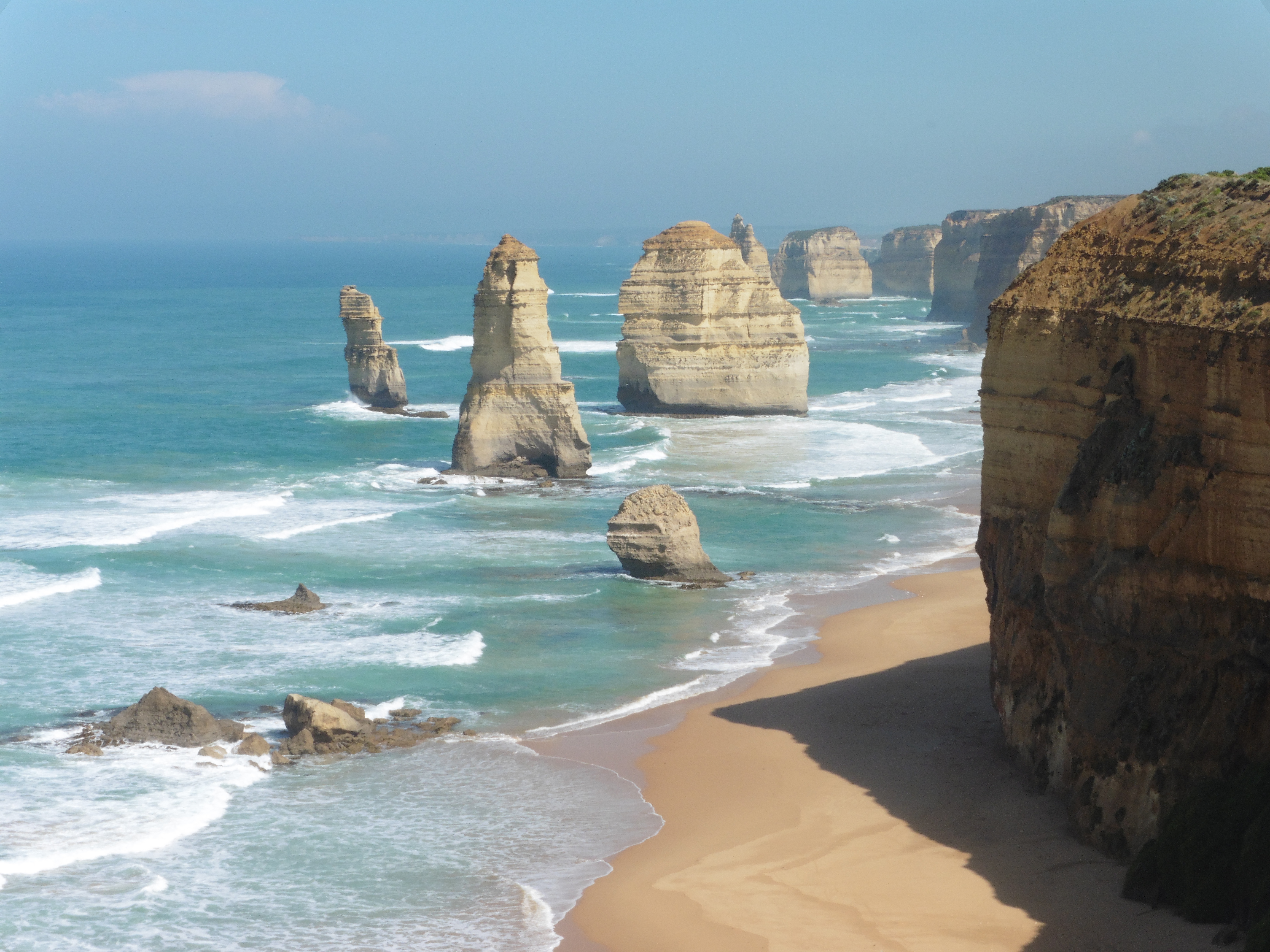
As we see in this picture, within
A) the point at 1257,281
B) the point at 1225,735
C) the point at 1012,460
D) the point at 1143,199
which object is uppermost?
the point at 1143,199

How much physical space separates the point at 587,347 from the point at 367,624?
71.4 meters

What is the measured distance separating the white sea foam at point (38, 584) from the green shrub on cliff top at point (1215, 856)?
2477 cm

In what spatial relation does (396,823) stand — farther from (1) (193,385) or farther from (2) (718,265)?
(1) (193,385)

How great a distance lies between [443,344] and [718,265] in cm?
4285

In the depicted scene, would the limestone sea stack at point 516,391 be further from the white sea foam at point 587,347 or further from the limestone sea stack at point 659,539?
the white sea foam at point 587,347

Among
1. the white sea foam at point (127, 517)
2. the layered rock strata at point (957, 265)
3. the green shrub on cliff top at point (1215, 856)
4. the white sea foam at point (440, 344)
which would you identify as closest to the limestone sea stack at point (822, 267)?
the layered rock strata at point (957, 265)

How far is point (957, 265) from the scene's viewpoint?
122 m

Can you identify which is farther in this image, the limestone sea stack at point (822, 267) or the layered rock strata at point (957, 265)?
the limestone sea stack at point (822, 267)

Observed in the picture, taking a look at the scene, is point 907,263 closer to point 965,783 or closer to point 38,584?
point 38,584

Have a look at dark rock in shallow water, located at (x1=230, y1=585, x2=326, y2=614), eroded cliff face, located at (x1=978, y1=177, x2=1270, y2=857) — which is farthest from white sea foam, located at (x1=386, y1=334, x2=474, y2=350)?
eroded cliff face, located at (x1=978, y1=177, x2=1270, y2=857)

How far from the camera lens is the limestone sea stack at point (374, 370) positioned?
63.3 metres

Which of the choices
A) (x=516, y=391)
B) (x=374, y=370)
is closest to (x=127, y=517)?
(x=516, y=391)

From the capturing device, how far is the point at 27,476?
4831 cm

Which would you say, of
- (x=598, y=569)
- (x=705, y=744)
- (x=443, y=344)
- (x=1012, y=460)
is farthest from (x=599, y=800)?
(x=443, y=344)
